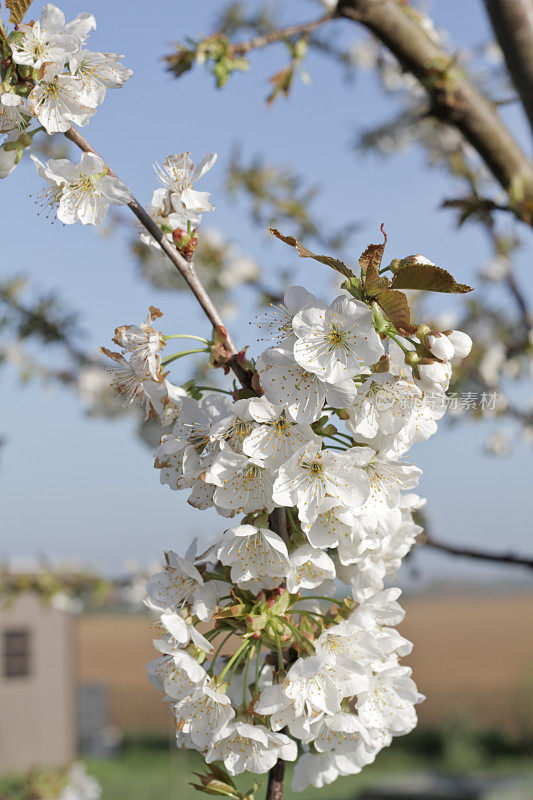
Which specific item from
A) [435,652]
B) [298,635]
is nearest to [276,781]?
[298,635]

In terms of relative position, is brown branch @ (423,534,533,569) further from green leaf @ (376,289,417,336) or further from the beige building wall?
the beige building wall

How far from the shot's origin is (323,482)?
31.0 inches

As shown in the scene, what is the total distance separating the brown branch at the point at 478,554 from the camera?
160 cm

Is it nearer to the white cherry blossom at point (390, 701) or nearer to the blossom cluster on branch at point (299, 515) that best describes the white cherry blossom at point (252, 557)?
the blossom cluster on branch at point (299, 515)

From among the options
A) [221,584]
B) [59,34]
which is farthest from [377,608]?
[59,34]

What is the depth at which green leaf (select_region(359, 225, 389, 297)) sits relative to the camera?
0.75 metres

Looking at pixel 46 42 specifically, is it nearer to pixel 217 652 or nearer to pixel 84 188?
pixel 84 188

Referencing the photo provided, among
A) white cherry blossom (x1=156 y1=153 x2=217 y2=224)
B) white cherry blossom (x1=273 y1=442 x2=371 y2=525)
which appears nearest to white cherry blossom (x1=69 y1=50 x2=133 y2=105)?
white cherry blossom (x1=156 y1=153 x2=217 y2=224)

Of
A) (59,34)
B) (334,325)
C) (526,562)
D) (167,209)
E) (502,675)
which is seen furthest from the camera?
(502,675)

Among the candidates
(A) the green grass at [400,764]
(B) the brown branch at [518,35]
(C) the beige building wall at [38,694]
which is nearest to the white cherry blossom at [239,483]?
(B) the brown branch at [518,35]

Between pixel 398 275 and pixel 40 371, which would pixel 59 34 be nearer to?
pixel 398 275

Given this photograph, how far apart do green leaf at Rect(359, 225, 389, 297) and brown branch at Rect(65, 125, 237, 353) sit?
18 centimetres

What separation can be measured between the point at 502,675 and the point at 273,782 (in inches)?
1180

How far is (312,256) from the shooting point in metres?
0.74
